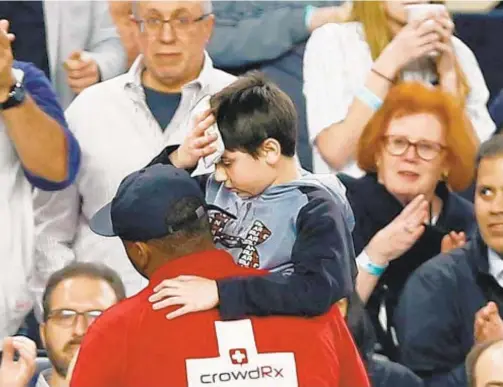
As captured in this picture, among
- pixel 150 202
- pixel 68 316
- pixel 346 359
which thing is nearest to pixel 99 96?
pixel 68 316

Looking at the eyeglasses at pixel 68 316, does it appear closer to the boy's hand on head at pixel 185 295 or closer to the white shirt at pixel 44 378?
the white shirt at pixel 44 378

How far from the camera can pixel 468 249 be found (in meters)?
3.28

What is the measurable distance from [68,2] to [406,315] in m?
1.34

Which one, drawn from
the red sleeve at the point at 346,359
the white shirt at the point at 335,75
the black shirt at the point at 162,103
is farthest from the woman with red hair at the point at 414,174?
the red sleeve at the point at 346,359

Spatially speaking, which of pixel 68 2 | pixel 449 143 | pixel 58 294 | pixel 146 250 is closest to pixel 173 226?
pixel 146 250

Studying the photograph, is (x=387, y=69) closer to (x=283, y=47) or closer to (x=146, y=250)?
(x=283, y=47)

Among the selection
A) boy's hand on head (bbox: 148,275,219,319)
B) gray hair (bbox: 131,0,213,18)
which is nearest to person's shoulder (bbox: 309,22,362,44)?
gray hair (bbox: 131,0,213,18)

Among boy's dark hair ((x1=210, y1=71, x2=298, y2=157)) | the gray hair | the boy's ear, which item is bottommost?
the gray hair

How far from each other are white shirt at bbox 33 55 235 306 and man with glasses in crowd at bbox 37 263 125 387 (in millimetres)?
271

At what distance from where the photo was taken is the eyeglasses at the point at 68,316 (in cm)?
311

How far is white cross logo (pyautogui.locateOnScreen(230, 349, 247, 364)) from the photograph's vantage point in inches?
86.2

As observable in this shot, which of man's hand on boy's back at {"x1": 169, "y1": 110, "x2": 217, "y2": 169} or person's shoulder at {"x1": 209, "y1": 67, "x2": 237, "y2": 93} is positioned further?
person's shoulder at {"x1": 209, "y1": 67, "x2": 237, "y2": 93}

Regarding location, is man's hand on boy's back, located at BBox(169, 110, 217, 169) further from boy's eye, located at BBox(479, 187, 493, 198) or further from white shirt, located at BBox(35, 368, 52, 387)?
boy's eye, located at BBox(479, 187, 493, 198)

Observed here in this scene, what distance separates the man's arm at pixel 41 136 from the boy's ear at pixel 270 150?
86 cm
